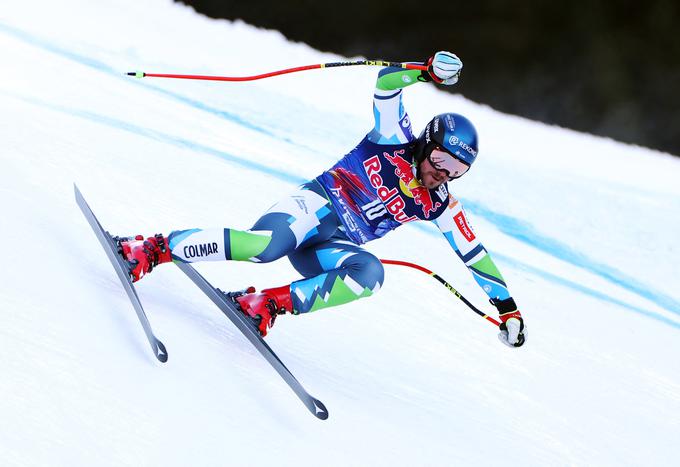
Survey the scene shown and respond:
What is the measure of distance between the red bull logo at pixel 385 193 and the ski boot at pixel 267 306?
37 cm

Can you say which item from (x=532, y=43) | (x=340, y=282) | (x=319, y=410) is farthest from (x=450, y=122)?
(x=532, y=43)

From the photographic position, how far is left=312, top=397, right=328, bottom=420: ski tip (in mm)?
2053

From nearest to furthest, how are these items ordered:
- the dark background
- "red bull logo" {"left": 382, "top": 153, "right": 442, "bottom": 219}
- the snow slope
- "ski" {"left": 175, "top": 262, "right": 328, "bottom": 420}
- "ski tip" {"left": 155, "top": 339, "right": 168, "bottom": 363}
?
the snow slope
"ski tip" {"left": 155, "top": 339, "right": 168, "bottom": 363}
"ski" {"left": 175, "top": 262, "right": 328, "bottom": 420}
"red bull logo" {"left": 382, "top": 153, "right": 442, "bottom": 219}
the dark background

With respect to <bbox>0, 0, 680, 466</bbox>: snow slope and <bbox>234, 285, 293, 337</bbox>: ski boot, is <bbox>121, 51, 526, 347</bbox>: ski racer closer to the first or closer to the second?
<bbox>234, 285, 293, 337</bbox>: ski boot

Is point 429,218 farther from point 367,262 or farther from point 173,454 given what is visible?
point 173,454

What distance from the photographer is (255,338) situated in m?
2.24

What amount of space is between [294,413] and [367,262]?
1.53 ft

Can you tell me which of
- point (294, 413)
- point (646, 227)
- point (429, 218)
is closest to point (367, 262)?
point (429, 218)

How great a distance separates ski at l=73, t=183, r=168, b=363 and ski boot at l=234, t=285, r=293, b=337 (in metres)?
0.33

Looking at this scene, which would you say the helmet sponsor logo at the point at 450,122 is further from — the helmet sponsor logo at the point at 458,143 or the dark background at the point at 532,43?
the dark background at the point at 532,43

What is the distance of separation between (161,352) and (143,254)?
411 mm

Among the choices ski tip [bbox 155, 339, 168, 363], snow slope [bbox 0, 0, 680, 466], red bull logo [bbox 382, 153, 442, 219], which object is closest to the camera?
snow slope [bbox 0, 0, 680, 466]

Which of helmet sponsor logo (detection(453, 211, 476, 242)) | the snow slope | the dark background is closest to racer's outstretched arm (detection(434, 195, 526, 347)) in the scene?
helmet sponsor logo (detection(453, 211, 476, 242))

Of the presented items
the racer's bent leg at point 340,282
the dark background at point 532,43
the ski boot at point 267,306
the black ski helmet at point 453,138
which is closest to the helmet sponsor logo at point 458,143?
the black ski helmet at point 453,138
